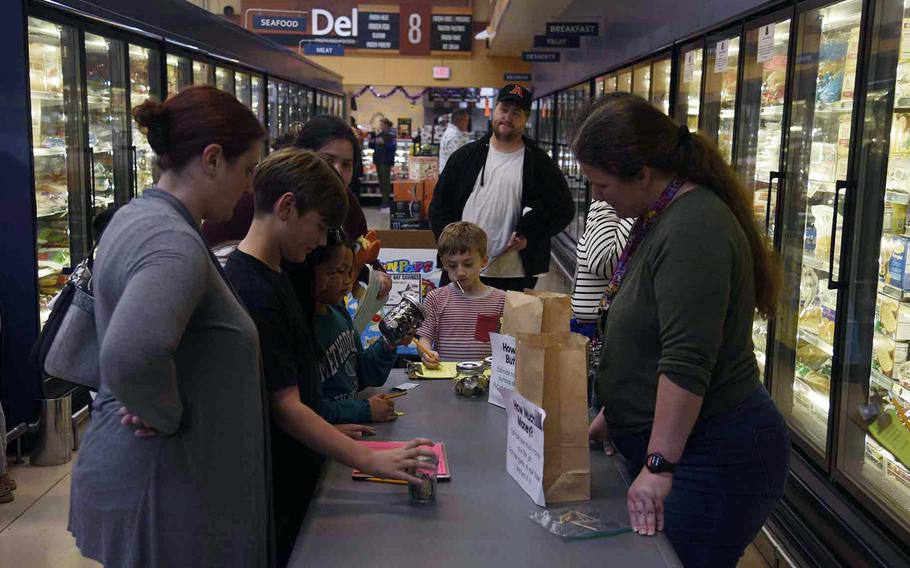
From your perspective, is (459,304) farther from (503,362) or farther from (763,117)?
(763,117)

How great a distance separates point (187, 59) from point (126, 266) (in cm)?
596

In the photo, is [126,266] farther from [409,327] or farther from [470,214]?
[470,214]

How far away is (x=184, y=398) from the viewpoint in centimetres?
169

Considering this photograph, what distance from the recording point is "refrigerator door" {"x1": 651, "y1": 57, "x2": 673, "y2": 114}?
677cm

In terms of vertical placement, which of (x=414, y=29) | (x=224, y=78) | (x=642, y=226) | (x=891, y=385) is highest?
(x=414, y=29)

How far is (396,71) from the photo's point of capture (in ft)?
65.4

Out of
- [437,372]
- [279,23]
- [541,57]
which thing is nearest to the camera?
[437,372]

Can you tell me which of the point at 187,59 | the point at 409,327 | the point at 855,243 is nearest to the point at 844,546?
the point at 855,243

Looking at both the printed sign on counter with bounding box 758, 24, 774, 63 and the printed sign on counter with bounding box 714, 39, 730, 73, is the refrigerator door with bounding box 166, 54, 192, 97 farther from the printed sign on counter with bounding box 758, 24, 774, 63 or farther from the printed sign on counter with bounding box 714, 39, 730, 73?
the printed sign on counter with bounding box 758, 24, 774, 63

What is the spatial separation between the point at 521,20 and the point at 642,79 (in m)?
5.62

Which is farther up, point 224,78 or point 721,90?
point 224,78

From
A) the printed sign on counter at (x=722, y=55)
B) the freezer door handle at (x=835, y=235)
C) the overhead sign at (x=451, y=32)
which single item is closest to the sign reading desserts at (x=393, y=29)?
the overhead sign at (x=451, y=32)

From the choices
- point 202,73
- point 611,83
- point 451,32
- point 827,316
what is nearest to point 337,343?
point 827,316

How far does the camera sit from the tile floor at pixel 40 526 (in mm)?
3572
